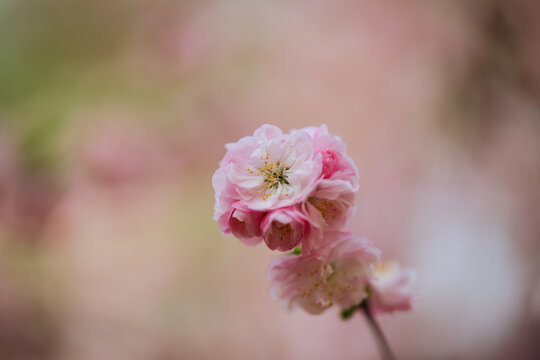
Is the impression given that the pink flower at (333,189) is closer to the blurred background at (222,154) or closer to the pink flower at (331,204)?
the pink flower at (331,204)

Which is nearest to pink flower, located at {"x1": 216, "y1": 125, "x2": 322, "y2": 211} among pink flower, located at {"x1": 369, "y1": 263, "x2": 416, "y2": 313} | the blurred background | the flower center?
the flower center

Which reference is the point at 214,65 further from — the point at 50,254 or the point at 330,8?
the point at 50,254

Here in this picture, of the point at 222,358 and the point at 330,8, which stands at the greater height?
the point at 330,8

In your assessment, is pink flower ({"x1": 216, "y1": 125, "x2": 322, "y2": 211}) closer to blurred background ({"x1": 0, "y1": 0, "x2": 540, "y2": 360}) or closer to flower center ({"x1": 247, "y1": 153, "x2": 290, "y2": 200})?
flower center ({"x1": 247, "y1": 153, "x2": 290, "y2": 200})

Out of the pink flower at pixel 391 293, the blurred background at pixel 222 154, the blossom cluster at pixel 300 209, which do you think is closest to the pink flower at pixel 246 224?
the blossom cluster at pixel 300 209

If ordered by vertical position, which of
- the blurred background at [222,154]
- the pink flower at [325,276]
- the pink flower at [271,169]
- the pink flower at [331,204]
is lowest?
the pink flower at [325,276]

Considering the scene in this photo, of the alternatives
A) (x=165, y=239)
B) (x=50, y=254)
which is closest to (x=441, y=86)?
(x=165, y=239)

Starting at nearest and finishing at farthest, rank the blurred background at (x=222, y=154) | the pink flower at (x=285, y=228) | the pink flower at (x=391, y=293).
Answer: the pink flower at (x=285, y=228) < the pink flower at (x=391, y=293) < the blurred background at (x=222, y=154)
